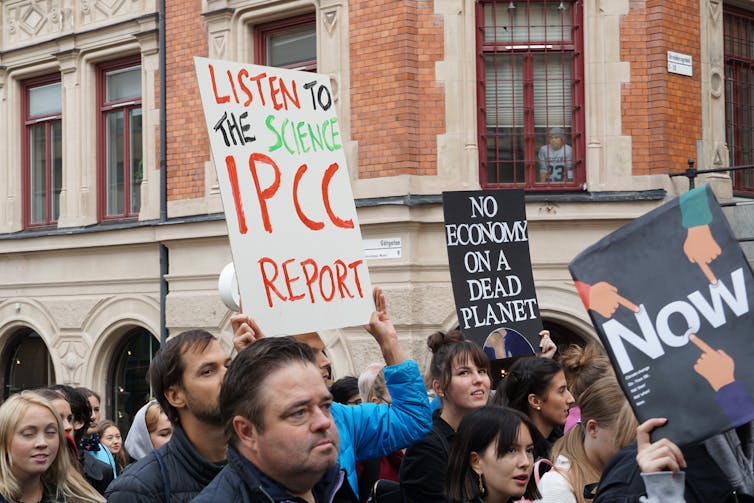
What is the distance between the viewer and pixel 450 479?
5.21 metres

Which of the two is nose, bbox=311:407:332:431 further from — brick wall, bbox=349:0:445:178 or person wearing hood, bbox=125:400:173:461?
brick wall, bbox=349:0:445:178

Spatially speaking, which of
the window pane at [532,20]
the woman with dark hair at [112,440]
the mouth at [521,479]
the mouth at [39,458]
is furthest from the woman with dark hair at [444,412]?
the window pane at [532,20]

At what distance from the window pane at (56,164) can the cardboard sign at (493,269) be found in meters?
11.0

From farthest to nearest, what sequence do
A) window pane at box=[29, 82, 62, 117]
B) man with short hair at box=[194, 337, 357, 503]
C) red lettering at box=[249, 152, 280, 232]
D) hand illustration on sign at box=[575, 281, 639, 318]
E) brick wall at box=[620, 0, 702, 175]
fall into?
window pane at box=[29, 82, 62, 117] < brick wall at box=[620, 0, 702, 175] < red lettering at box=[249, 152, 280, 232] < hand illustration on sign at box=[575, 281, 639, 318] < man with short hair at box=[194, 337, 357, 503]

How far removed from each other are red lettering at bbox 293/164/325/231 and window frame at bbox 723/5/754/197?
394 inches

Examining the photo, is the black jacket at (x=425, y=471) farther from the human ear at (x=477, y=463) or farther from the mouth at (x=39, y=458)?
the mouth at (x=39, y=458)

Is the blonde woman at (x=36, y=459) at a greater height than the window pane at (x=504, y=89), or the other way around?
the window pane at (x=504, y=89)

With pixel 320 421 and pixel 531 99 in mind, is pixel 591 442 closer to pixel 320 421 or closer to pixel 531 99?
pixel 320 421

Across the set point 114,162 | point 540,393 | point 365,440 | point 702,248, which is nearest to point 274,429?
point 702,248

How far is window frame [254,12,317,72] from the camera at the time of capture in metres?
15.5

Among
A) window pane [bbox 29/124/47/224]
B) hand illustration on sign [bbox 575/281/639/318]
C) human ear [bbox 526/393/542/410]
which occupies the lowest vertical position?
human ear [bbox 526/393/542/410]

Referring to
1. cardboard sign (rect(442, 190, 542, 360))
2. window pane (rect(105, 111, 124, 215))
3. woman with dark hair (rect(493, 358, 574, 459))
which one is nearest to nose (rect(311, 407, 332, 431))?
woman with dark hair (rect(493, 358, 574, 459))

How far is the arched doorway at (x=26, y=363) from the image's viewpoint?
19.7m

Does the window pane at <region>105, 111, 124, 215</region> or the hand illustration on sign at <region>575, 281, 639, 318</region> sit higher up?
the window pane at <region>105, 111, 124, 215</region>
